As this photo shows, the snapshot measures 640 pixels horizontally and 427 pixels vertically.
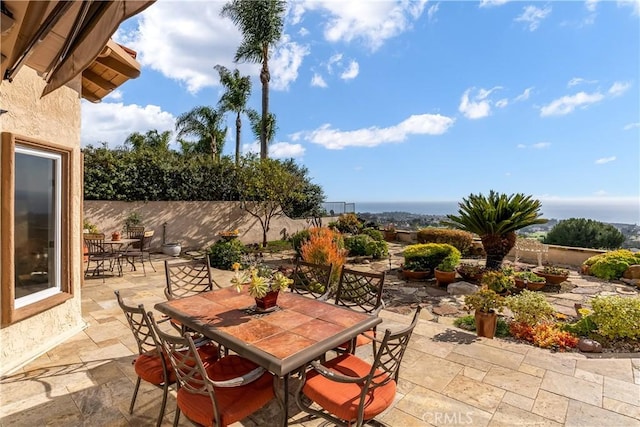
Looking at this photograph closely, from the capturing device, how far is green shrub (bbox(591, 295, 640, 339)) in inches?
156

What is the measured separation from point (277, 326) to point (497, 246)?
23.5ft

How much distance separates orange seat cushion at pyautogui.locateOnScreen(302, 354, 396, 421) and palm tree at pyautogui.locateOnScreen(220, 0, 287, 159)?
13.7 meters

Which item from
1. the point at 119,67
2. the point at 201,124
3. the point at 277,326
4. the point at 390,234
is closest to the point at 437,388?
the point at 277,326

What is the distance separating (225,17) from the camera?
14555mm

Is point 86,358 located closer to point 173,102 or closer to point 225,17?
point 225,17

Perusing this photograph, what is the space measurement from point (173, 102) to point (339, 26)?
49.4 feet

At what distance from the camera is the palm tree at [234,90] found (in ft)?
57.1

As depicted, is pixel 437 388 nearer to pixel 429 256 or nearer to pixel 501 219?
pixel 429 256

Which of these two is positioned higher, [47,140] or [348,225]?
[47,140]

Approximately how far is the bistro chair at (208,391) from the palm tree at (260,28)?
538 inches

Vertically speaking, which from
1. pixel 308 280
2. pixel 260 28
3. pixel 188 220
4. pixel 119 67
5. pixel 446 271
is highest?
pixel 260 28

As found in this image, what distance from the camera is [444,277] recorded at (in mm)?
7438

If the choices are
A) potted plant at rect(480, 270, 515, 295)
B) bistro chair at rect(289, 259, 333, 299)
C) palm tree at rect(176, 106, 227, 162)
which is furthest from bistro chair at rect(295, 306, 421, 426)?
palm tree at rect(176, 106, 227, 162)

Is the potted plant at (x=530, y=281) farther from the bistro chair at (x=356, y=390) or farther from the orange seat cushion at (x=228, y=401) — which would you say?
the orange seat cushion at (x=228, y=401)
